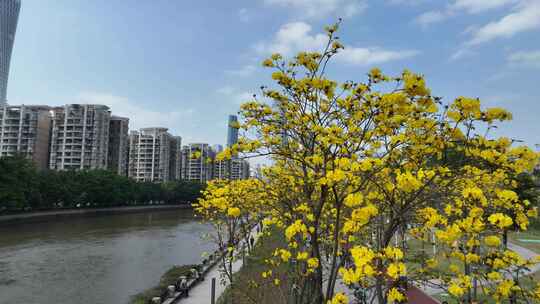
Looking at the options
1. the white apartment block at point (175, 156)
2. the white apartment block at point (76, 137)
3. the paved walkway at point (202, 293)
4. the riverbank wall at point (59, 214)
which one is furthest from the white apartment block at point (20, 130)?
the paved walkway at point (202, 293)

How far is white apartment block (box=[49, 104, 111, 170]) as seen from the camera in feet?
246

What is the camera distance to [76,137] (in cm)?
7469

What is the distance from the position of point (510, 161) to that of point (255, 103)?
3048 mm

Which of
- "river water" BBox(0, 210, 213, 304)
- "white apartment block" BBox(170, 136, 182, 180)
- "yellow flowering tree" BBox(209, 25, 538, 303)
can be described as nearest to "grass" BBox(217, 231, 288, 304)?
"yellow flowering tree" BBox(209, 25, 538, 303)

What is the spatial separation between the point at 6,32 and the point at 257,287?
129 m

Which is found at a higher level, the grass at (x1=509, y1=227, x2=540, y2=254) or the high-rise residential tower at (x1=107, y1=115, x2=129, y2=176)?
the high-rise residential tower at (x1=107, y1=115, x2=129, y2=176)

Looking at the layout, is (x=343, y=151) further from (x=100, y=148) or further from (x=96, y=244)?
(x=100, y=148)

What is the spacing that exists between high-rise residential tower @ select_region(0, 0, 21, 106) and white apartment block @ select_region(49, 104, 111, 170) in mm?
46685

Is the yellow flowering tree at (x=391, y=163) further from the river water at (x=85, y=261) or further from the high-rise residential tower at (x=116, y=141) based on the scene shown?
the high-rise residential tower at (x=116, y=141)

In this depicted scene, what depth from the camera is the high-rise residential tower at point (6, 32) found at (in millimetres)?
102312

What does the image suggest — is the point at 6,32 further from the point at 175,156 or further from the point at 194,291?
the point at 194,291

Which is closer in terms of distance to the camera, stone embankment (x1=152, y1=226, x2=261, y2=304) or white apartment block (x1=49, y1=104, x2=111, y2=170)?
stone embankment (x1=152, y1=226, x2=261, y2=304)

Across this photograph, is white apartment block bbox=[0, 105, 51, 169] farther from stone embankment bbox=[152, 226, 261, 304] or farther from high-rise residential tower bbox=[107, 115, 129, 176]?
stone embankment bbox=[152, 226, 261, 304]

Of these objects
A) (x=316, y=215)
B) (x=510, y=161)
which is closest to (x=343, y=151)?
(x=316, y=215)
